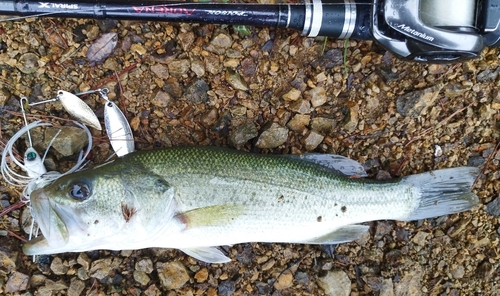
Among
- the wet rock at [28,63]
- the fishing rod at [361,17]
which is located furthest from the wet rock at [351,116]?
the wet rock at [28,63]

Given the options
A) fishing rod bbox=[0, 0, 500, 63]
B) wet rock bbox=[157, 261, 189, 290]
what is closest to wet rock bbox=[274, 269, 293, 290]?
wet rock bbox=[157, 261, 189, 290]

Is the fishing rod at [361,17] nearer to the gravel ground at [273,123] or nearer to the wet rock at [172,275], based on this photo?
the gravel ground at [273,123]

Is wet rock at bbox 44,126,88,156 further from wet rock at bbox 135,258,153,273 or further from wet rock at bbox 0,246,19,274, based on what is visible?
wet rock at bbox 135,258,153,273

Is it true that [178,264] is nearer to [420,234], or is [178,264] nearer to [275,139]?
[275,139]

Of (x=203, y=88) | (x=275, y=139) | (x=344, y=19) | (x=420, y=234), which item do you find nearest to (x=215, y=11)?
(x=203, y=88)

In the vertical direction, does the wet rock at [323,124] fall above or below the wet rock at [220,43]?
below
